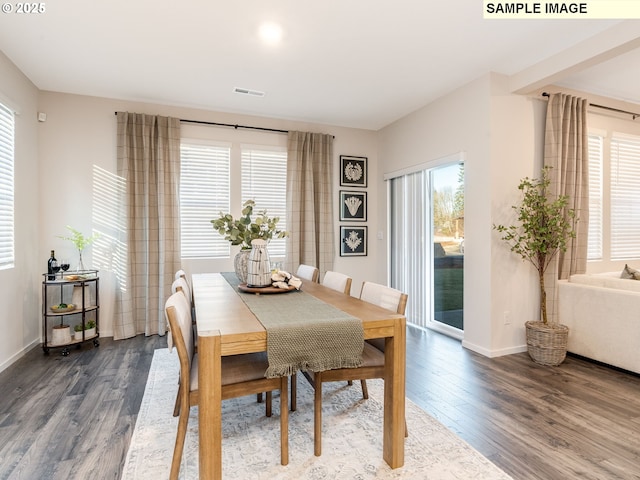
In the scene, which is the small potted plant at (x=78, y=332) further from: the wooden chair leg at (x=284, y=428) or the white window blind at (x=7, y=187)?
the wooden chair leg at (x=284, y=428)

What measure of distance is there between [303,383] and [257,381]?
1116 mm

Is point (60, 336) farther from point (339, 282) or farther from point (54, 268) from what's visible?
point (339, 282)

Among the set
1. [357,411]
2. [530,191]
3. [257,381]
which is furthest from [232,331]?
[530,191]

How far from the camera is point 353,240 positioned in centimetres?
505

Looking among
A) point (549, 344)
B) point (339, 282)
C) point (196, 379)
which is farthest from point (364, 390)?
point (549, 344)

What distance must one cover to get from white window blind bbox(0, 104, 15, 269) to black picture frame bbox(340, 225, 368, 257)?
3.60m

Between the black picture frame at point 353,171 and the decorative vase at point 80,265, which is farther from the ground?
the black picture frame at point 353,171

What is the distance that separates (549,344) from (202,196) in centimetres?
398

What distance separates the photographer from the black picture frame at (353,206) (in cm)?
497

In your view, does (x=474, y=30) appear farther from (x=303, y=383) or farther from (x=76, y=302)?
(x=76, y=302)

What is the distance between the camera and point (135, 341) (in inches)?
148

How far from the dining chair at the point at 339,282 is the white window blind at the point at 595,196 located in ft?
10.9

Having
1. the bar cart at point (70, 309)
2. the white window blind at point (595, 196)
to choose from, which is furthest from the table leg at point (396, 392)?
the white window blind at point (595, 196)

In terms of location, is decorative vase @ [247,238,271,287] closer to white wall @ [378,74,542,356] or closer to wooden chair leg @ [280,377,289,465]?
wooden chair leg @ [280,377,289,465]
